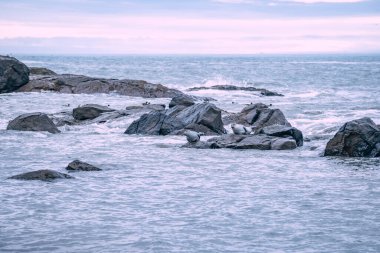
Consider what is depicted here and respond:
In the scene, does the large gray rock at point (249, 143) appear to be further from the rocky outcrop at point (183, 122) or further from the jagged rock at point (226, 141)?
the rocky outcrop at point (183, 122)

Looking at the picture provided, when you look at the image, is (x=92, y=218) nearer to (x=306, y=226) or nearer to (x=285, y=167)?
(x=306, y=226)

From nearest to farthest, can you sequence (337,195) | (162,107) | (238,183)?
(337,195) < (238,183) < (162,107)

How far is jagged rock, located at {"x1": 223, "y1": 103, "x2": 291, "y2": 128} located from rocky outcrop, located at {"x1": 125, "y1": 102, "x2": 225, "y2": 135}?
159 cm

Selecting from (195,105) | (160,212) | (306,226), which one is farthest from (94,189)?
(195,105)

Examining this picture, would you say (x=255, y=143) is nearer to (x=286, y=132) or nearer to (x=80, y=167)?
(x=286, y=132)

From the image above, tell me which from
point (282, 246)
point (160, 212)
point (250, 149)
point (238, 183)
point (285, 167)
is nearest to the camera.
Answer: point (282, 246)

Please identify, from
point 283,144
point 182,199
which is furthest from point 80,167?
point 283,144

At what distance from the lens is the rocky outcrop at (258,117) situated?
25125 millimetres

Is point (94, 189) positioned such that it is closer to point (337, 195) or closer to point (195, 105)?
point (337, 195)

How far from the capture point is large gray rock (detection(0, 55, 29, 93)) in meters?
38.6

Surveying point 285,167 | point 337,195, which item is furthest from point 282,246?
point 285,167

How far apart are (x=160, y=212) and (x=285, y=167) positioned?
5.94 meters

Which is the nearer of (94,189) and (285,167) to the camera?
(94,189)

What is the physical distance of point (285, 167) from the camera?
17.2 m
